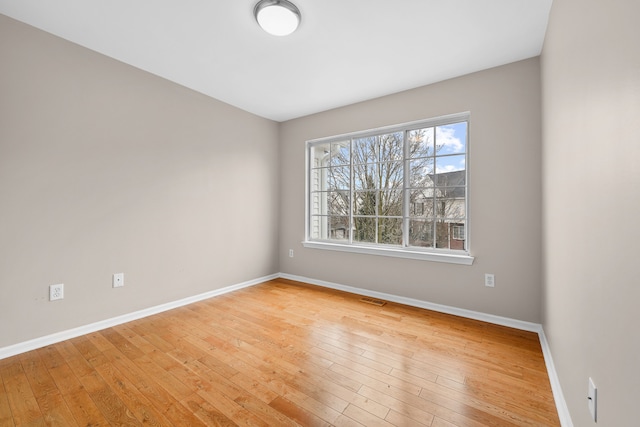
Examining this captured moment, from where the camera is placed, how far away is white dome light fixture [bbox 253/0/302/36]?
186 centimetres

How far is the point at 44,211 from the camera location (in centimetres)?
221

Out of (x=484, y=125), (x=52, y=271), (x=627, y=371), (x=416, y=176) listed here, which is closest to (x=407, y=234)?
(x=416, y=176)

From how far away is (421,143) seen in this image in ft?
10.7

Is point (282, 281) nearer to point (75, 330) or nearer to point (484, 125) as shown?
point (75, 330)

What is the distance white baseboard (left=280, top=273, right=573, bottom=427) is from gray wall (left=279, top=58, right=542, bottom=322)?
0.18 ft

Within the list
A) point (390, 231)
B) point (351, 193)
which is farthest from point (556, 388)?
point (351, 193)

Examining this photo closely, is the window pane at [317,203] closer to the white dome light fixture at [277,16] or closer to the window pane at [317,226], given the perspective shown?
the window pane at [317,226]

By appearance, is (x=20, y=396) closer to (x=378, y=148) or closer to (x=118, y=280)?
(x=118, y=280)

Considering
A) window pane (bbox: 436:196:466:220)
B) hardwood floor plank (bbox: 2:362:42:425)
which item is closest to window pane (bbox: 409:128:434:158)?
window pane (bbox: 436:196:466:220)

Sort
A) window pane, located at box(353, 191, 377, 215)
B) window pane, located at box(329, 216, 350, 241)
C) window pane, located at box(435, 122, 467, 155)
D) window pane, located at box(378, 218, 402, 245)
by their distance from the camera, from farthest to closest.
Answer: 1. window pane, located at box(329, 216, 350, 241)
2. window pane, located at box(353, 191, 377, 215)
3. window pane, located at box(378, 218, 402, 245)
4. window pane, located at box(435, 122, 467, 155)

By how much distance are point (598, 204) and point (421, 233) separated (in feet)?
7.22

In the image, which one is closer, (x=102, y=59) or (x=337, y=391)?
(x=337, y=391)

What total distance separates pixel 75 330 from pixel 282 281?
2416mm

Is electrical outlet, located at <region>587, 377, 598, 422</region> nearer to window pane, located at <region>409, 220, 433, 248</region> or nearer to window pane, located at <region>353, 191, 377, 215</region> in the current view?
window pane, located at <region>409, 220, 433, 248</region>
